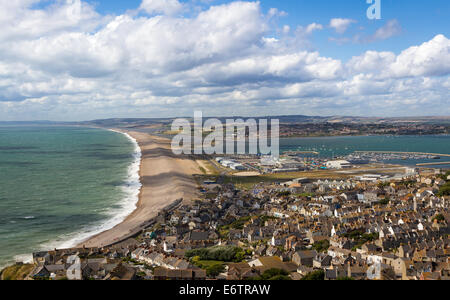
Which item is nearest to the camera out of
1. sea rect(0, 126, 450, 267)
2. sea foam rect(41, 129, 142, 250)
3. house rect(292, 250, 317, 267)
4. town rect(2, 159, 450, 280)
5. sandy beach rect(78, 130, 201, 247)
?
town rect(2, 159, 450, 280)

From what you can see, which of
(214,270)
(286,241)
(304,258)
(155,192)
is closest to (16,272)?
(214,270)

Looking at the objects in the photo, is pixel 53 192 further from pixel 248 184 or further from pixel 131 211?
pixel 248 184

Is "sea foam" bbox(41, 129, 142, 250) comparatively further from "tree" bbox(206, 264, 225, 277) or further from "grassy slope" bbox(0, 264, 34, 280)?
"tree" bbox(206, 264, 225, 277)

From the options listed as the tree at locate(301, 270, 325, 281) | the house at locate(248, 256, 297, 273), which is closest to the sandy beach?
the house at locate(248, 256, 297, 273)

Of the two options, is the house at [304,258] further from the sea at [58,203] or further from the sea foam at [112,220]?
the sea at [58,203]
